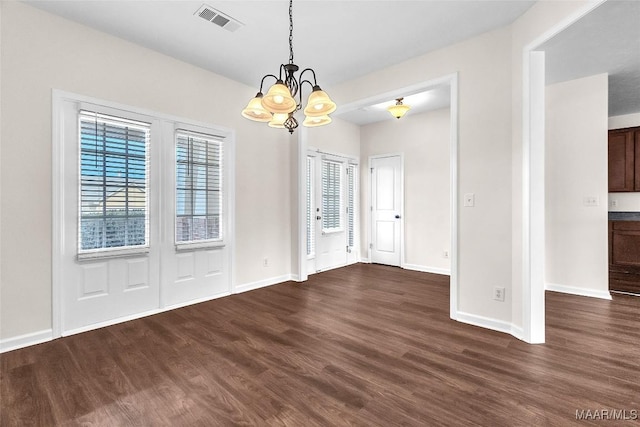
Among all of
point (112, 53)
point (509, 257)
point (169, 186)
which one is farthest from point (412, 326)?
point (112, 53)

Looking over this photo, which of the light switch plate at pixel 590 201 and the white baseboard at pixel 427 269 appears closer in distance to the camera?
the light switch plate at pixel 590 201

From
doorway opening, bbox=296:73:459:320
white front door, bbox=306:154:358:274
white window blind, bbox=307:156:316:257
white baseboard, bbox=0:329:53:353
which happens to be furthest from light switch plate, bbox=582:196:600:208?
white baseboard, bbox=0:329:53:353

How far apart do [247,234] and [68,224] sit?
2.01 m

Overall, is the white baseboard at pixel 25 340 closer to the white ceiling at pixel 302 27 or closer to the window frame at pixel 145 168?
the window frame at pixel 145 168

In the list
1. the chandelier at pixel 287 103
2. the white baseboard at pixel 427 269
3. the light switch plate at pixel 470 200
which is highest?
the chandelier at pixel 287 103

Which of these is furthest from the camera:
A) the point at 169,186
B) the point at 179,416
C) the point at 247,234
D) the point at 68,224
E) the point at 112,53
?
the point at 247,234

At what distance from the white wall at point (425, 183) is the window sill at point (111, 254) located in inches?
175

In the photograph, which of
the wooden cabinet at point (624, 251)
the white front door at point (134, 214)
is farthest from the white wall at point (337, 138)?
the wooden cabinet at point (624, 251)

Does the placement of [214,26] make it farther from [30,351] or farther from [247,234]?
[30,351]

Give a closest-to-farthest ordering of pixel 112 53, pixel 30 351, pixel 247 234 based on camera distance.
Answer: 1. pixel 30 351
2. pixel 112 53
3. pixel 247 234

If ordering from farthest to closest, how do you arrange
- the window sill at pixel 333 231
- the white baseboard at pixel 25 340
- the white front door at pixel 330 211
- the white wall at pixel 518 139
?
the window sill at pixel 333 231
the white front door at pixel 330 211
the white wall at pixel 518 139
the white baseboard at pixel 25 340

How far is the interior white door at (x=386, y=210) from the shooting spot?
5.88 m

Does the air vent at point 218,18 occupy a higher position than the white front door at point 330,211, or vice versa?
the air vent at point 218,18

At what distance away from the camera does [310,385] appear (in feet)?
6.47
